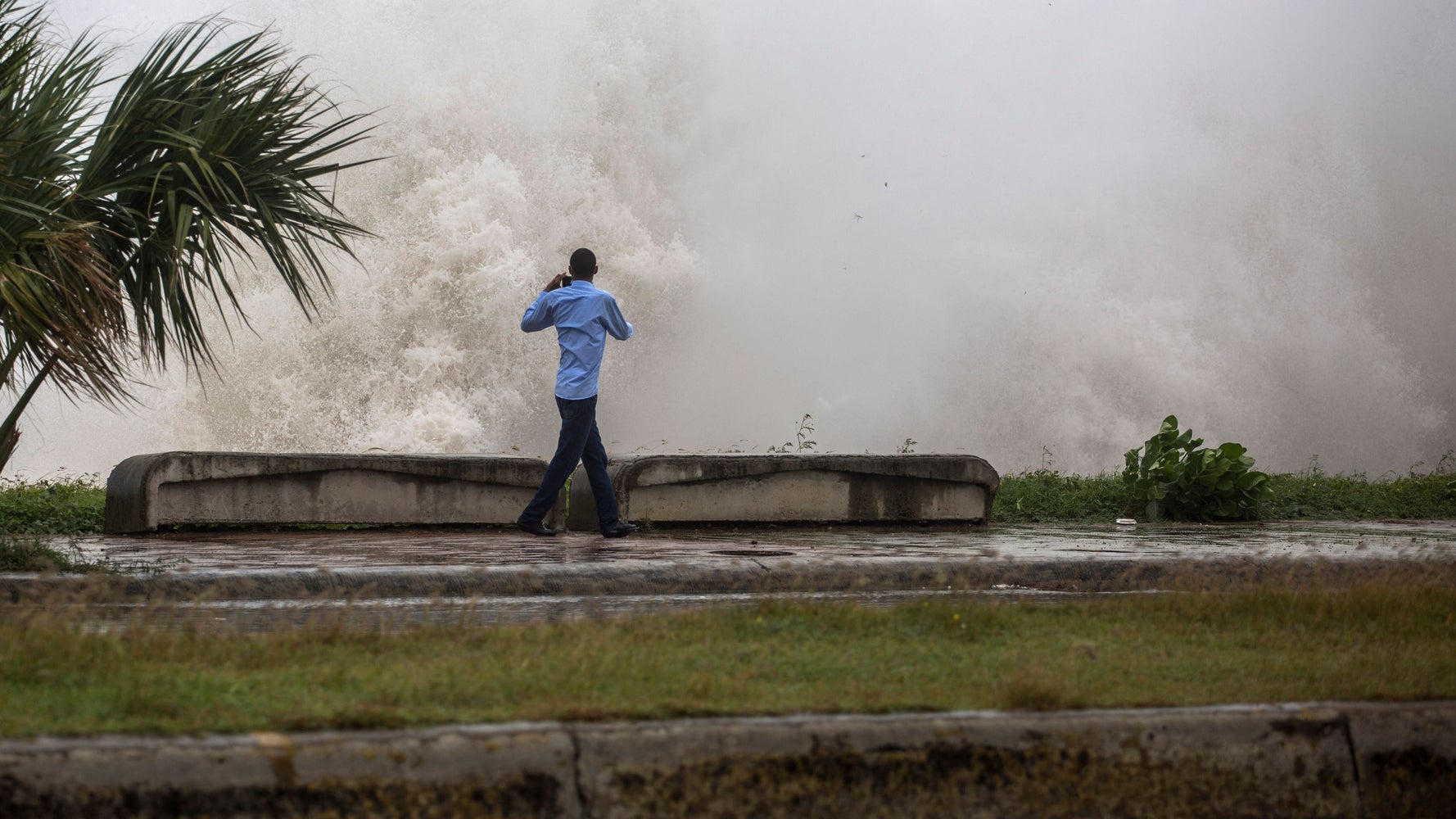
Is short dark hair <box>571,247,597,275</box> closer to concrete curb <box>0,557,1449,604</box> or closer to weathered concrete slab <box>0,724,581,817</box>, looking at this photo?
concrete curb <box>0,557,1449,604</box>

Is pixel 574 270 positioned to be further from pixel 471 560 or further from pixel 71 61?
pixel 71 61

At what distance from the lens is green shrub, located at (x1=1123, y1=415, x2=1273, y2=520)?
39.2 ft

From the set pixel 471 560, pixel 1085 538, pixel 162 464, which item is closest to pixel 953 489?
pixel 1085 538

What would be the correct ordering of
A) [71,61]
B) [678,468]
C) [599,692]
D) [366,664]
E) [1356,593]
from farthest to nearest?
[678,468] → [71,61] → [1356,593] → [366,664] → [599,692]

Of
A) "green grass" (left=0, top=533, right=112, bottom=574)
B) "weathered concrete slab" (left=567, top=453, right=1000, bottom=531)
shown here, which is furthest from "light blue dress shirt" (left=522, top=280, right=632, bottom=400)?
"green grass" (left=0, top=533, right=112, bottom=574)

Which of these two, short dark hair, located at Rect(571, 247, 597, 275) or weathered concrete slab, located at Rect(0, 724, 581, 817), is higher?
short dark hair, located at Rect(571, 247, 597, 275)

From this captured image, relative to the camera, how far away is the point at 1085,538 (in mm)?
9305

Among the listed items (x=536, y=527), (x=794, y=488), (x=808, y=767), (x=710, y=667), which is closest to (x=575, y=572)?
(x=710, y=667)

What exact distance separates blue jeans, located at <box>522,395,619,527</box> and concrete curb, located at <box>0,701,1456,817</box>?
228 inches

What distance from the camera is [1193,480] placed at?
1199 cm

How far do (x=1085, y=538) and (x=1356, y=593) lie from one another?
13.0 ft

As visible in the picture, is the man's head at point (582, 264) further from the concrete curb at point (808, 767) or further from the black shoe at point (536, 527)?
the concrete curb at point (808, 767)

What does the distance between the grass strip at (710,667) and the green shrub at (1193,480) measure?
7.13 meters

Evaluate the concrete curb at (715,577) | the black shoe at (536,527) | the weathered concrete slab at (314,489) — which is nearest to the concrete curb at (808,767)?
the concrete curb at (715,577)
